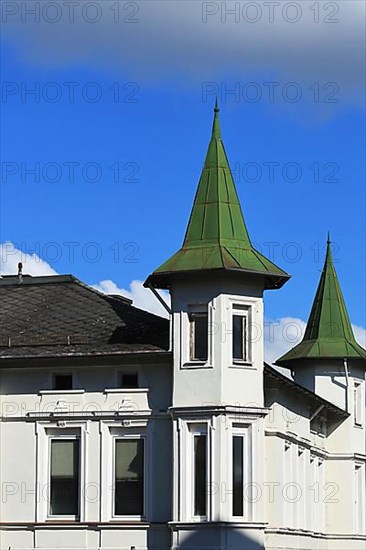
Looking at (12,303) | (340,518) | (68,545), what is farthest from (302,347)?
(68,545)

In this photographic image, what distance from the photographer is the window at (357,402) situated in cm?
4969

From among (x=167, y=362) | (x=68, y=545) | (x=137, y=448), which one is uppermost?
(x=167, y=362)

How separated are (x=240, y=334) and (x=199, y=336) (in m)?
1.09

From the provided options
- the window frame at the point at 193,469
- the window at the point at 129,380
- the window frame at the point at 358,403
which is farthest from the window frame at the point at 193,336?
the window frame at the point at 358,403

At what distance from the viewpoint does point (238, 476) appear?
112 feet

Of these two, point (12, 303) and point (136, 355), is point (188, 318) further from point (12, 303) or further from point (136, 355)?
point (12, 303)

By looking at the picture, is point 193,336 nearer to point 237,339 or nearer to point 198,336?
point 198,336

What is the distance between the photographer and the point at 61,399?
3572 centimetres

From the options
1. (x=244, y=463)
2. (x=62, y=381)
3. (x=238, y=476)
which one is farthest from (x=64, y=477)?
(x=244, y=463)

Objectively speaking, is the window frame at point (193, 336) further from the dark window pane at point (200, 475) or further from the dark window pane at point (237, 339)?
the dark window pane at point (200, 475)

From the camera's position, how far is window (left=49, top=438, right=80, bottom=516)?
1395 inches

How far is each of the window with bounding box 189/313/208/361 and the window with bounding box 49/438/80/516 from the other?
13.2 ft

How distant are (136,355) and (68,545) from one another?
5207 millimetres

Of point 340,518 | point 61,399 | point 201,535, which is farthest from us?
point 340,518
